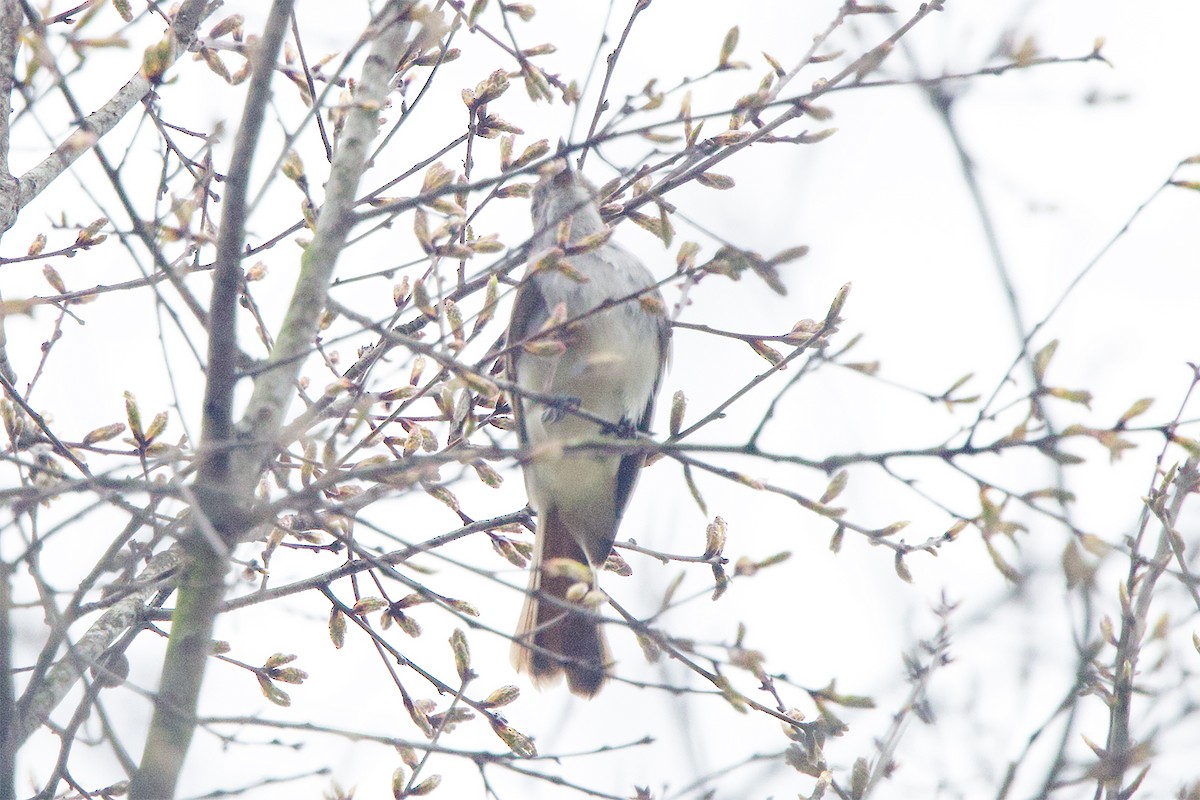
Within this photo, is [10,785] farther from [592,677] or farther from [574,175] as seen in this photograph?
[574,175]

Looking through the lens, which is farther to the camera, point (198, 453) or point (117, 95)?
point (117, 95)

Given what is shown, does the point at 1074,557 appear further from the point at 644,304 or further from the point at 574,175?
A: the point at 574,175

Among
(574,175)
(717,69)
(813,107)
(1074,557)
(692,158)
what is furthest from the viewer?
(574,175)

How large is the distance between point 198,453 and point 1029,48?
2.04 meters

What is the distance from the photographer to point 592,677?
445 cm

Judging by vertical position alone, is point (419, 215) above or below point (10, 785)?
above

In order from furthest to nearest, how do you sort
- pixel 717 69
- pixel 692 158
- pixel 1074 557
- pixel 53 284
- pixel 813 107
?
pixel 53 284 → pixel 692 158 → pixel 717 69 → pixel 813 107 → pixel 1074 557

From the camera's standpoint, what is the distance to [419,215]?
3160 mm

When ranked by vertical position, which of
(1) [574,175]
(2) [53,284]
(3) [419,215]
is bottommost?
(3) [419,215]

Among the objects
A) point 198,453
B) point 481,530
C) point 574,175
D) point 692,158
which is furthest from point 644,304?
point 574,175

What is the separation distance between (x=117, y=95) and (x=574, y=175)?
5.87ft

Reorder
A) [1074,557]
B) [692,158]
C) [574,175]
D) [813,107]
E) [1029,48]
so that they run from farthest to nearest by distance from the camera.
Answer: [574,175] → [692,158] → [813,107] → [1029,48] → [1074,557]

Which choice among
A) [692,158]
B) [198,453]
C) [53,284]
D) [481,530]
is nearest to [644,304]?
[692,158]

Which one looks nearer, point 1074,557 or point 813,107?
point 1074,557
